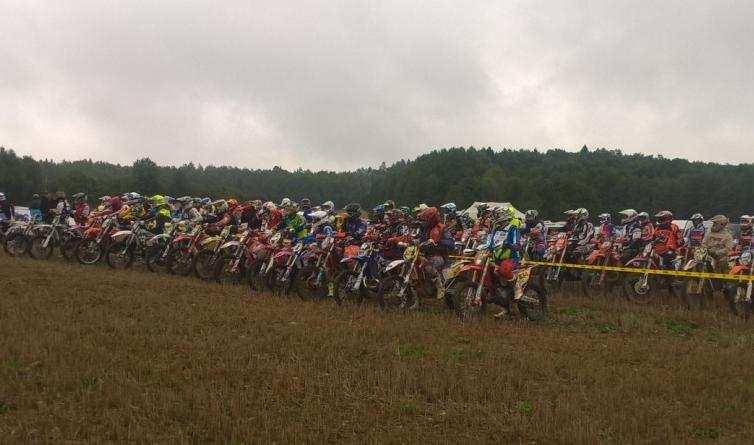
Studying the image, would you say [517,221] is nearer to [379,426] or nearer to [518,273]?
[518,273]

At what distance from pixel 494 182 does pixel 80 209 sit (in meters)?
66.2

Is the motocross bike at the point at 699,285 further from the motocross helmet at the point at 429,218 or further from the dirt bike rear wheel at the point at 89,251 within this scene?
the dirt bike rear wheel at the point at 89,251

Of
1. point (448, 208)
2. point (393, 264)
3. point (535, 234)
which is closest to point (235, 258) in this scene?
point (393, 264)

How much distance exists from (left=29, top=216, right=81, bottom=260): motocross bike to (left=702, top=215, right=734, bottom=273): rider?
48.2ft

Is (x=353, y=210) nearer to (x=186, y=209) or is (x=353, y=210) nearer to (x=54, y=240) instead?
(x=186, y=209)

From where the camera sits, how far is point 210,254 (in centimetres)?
1411

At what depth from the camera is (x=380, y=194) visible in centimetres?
9519

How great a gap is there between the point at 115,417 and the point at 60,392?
944mm

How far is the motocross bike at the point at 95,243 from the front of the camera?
1528 centimetres

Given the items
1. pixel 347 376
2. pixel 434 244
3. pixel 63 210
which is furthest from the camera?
pixel 63 210

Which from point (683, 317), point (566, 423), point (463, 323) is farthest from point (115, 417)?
point (683, 317)

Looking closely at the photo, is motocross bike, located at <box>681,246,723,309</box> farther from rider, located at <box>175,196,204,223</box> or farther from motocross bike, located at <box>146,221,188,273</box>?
rider, located at <box>175,196,204,223</box>

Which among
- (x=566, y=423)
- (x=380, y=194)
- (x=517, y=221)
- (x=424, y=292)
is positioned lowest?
(x=566, y=423)

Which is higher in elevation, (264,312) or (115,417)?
(264,312)
